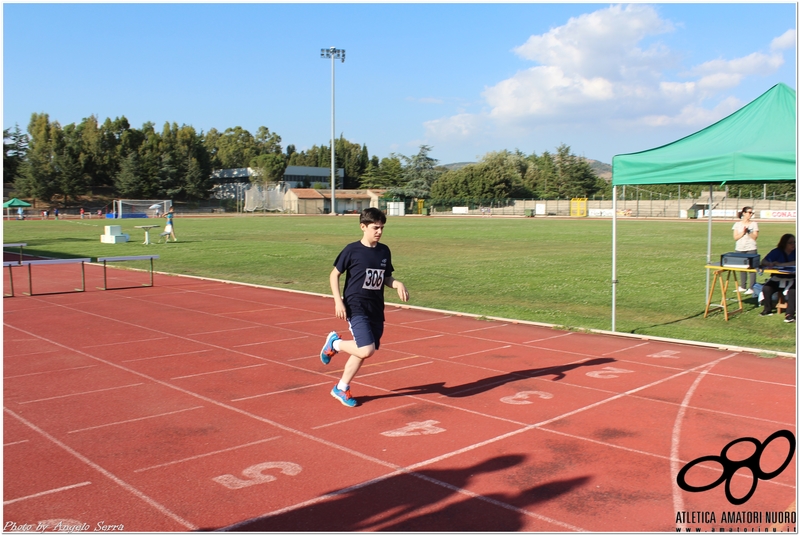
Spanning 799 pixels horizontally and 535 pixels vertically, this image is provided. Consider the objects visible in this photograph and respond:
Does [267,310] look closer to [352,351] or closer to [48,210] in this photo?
[352,351]

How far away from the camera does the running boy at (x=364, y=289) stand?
6.62 m

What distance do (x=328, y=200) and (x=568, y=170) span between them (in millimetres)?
39293

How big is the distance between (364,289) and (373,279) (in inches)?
5.3

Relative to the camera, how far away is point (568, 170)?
107 metres

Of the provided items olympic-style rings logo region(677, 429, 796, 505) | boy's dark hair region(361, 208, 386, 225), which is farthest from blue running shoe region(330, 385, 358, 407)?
olympic-style rings logo region(677, 429, 796, 505)

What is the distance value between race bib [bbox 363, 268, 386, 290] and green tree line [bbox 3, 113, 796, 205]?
3381 inches

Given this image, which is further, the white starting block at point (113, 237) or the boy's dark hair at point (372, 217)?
the white starting block at point (113, 237)

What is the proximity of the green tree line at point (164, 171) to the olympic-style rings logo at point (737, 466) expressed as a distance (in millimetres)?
85803

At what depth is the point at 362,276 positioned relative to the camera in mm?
6637

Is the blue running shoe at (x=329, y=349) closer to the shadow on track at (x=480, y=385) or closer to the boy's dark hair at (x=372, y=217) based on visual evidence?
the shadow on track at (x=480, y=385)

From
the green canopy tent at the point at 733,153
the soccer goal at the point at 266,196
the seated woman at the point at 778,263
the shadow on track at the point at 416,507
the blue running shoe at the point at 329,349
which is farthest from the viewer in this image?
the soccer goal at the point at 266,196

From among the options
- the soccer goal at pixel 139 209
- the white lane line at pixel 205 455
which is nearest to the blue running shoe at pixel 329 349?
the white lane line at pixel 205 455

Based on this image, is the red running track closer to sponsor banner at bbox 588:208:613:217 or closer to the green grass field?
Answer: the green grass field

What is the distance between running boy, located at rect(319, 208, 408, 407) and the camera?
6.62 m
